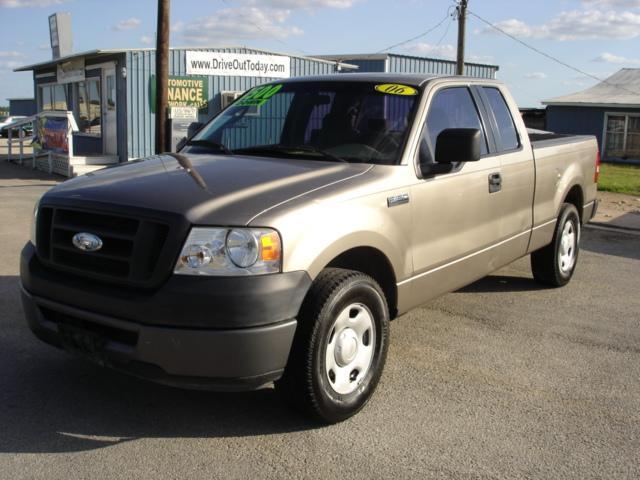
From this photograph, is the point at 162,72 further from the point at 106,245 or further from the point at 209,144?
the point at 106,245

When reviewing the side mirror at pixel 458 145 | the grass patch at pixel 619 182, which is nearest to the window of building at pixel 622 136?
the grass patch at pixel 619 182

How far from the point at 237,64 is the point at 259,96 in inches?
599

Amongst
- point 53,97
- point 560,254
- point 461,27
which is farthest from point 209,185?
point 53,97

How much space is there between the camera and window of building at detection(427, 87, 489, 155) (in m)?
4.76

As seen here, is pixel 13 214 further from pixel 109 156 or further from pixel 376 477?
pixel 376 477

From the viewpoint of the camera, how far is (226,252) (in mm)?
3340

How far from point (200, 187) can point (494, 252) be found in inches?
102

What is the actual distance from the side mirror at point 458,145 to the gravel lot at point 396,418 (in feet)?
4.63

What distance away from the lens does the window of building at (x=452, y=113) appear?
4.76 m

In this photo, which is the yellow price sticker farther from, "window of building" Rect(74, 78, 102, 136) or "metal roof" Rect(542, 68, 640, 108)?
"metal roof" Rect(542, 68, 640, 108)

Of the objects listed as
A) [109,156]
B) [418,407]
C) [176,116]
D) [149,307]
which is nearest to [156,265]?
[149,307]

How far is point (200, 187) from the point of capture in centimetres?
370

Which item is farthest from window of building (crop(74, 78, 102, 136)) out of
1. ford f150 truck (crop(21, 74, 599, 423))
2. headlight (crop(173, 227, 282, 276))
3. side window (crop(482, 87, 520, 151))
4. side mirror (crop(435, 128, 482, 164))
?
headlight (crop(173, 227, 282, 276))

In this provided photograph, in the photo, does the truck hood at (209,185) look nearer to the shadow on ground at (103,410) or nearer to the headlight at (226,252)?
the headlight at (226,252)
